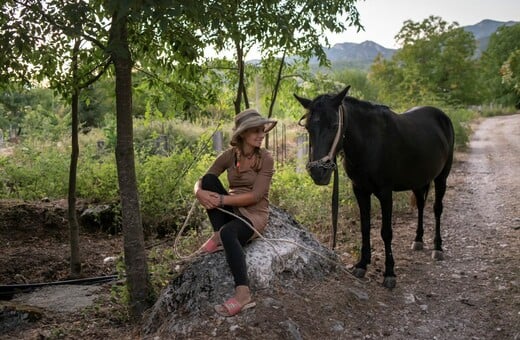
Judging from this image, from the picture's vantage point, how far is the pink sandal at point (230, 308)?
324 cm

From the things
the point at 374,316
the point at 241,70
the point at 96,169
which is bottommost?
the point at 374,316

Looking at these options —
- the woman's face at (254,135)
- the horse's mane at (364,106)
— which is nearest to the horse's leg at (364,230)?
the horse's mane at (364,106)

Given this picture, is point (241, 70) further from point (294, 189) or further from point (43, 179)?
point (43, 179)

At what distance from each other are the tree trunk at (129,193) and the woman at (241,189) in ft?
1.94

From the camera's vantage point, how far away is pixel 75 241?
5.40m

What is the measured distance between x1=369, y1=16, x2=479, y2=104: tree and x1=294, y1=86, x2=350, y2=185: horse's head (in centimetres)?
2373

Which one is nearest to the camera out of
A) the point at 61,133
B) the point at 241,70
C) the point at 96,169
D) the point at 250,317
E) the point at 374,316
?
the point at 250,317

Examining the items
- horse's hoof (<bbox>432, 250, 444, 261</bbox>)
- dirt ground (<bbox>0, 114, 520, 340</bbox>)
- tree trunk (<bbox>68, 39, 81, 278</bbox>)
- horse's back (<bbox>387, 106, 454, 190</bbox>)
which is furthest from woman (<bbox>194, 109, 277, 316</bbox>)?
horse's hoof (<bbox>432, 250, 444, 261</bbox>)

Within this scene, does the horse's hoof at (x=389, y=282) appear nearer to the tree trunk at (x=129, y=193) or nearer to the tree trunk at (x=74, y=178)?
the tree trunk at (x=129, y=193)

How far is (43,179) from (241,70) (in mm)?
4466

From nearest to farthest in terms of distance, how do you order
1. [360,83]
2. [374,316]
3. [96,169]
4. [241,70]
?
1. [374,316]
2. [241,70]
3. [96,169]
4. [360,83]

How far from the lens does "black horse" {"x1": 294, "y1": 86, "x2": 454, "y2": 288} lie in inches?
163

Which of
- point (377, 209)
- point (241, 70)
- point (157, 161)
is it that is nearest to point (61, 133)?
point (157, 161)

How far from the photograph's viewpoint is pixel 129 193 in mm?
3842
